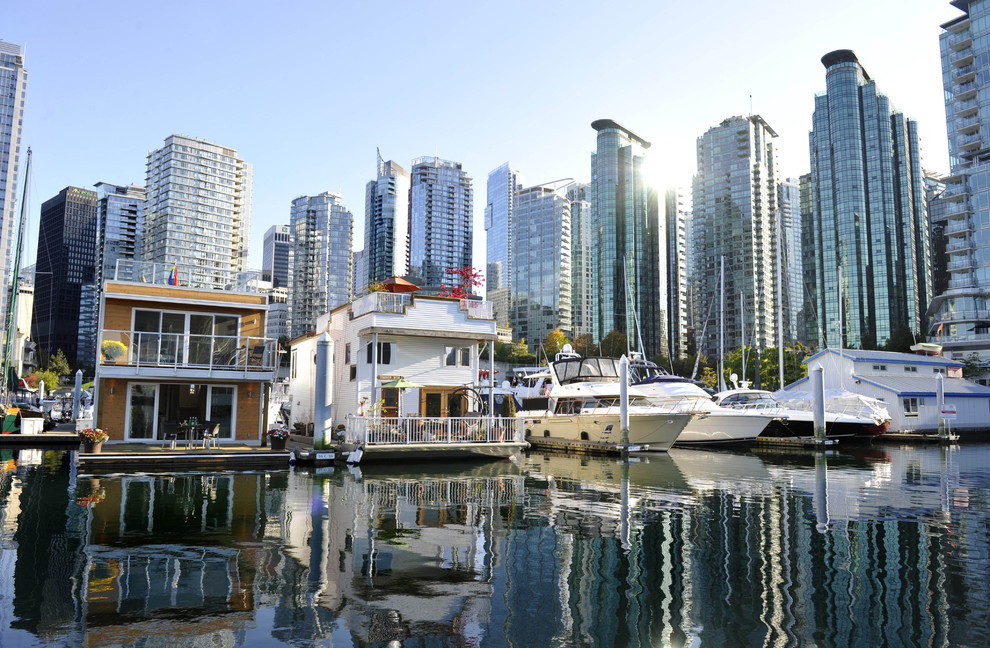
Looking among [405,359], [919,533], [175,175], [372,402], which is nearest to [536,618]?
[919,533]

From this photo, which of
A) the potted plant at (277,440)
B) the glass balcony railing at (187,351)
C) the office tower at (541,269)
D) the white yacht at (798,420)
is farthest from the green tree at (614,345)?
the potted plant at (277,440)

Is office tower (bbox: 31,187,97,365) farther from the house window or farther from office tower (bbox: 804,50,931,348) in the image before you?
office tower (bbox: 804,50,931,348)

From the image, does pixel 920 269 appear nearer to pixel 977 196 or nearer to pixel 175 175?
pixel 977 196

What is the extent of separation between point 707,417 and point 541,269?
122 metres

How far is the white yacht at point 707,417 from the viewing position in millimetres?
34875

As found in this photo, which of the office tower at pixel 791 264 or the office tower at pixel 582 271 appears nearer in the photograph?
the office tower at pixel 582 271

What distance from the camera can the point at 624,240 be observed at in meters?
137

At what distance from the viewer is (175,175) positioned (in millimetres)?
149125

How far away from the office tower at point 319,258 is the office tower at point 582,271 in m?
58.8

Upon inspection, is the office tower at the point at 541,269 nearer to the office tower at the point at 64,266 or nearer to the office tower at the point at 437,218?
the office tower at the point at 437,218

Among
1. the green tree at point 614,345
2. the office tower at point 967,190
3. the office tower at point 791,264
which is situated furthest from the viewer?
the office tower at point 791,264

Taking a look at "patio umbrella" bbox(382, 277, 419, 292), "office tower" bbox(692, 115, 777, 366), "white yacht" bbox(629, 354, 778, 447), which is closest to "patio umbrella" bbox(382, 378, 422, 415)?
"patio umbrella" bbox(382, 277, 419, 292)

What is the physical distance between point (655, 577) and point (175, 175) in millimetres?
161705

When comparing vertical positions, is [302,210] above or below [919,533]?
above
